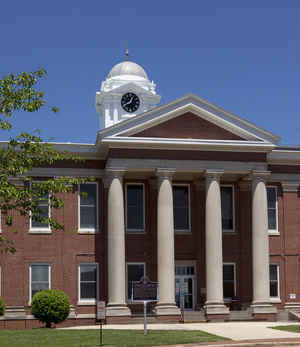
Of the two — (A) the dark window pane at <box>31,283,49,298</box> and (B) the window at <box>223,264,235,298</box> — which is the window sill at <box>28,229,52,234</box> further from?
(B) the window at <box>223,264,235,298</box>

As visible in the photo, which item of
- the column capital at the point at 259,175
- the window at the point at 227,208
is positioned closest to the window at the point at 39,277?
the window at the point at 227,208

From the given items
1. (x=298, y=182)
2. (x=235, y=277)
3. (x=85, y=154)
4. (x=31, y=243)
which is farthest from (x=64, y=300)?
(x=298, y=182)

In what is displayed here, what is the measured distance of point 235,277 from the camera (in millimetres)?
42969

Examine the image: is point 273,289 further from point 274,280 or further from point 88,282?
point 88,282

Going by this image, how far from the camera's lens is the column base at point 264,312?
3959 cm

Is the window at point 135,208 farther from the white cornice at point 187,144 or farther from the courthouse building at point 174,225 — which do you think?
the white cornice at point 187,144

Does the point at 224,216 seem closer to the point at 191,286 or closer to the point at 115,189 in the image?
the point at 191,286

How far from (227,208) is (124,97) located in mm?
27716

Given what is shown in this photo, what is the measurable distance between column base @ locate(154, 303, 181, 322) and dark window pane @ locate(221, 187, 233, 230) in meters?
6.62

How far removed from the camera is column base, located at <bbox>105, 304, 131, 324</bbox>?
126 feet

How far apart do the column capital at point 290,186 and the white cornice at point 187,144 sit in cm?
360

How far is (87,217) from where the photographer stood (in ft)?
136

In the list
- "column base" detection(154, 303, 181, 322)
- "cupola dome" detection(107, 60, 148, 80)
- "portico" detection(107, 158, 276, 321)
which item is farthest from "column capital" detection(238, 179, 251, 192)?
"cupola dome" detection(107, 60, 148, 80)

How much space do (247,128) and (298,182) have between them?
5.35 meters
